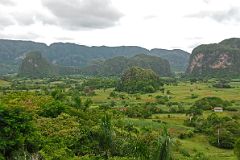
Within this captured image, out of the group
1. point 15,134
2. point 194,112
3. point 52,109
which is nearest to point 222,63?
point 194,112

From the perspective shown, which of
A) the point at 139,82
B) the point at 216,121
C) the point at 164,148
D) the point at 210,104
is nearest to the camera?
the point at 164,148

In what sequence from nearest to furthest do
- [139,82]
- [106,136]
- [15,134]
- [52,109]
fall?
[15,134], [106,136], [52,109], [139,82]

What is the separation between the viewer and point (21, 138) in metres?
29.7

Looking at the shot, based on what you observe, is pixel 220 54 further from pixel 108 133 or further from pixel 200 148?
pixel 108 133

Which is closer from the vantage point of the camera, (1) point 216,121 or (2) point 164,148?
(2) point 164,148

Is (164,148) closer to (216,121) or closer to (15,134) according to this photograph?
(15,134)

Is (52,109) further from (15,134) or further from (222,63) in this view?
(222,63)

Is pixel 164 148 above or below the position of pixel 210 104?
above

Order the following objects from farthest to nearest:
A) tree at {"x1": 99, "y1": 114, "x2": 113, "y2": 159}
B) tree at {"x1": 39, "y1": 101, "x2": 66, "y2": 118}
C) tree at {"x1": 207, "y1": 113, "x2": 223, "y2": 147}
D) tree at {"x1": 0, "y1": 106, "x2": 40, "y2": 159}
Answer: tree at {"x1": 207, "y1": 113, "x2": 223, "y2": 147} → tree at {"x1": 39, "y1": 101, "x2": 66, "y2": 118} → tree at {"x1": 99, "y1": 114, "x2": 113, "y2": 159} → tree at {"x1": 0, "y1": 106, "x2": 40, "y2": 159}

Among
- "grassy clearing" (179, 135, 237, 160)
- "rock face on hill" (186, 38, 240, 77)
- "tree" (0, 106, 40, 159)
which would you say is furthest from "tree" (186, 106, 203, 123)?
"rock face on hill" (186, 38, 240, 77)

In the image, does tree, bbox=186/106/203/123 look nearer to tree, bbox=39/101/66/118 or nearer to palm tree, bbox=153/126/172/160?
tree, bbox=39/101/66/118

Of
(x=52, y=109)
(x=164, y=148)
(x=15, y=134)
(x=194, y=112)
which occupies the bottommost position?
(x=194, y=112)

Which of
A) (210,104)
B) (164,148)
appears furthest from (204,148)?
(164,148)

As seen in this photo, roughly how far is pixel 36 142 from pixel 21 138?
1926 mm
